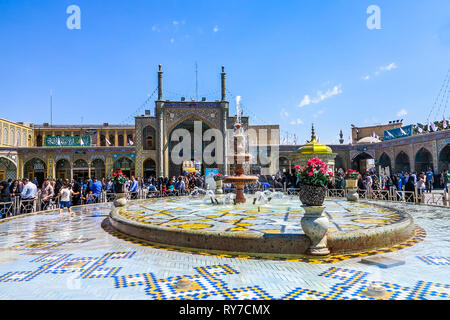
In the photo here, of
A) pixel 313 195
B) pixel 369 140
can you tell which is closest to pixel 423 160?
pixel 369 140

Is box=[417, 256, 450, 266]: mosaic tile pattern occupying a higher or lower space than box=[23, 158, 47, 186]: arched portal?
lower

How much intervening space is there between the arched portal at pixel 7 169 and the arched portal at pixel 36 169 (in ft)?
3.55

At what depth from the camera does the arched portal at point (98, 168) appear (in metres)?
30.1

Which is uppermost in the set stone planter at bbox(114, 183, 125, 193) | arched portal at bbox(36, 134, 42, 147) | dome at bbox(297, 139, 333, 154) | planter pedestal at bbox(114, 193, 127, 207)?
arched portal at bbox(36, 134, 42, 147)

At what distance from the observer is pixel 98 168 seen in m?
30.3

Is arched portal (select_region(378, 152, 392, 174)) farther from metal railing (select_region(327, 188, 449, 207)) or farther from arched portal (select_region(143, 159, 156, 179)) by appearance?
arched portal (select_region(143, 159, 156, 179))

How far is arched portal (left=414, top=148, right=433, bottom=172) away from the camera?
23.6 m

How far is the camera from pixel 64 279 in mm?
3234

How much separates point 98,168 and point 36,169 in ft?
18.8

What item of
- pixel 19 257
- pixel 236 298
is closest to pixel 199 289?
pixel 236 298

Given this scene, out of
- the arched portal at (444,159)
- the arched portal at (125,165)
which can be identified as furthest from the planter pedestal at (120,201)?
the arched portal at (125,165)

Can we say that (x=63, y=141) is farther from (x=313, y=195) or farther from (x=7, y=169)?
(x=313, y=195)

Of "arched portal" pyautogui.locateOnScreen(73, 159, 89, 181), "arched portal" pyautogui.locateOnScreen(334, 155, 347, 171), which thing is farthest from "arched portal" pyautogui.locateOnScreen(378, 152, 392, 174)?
"arched portal" pyautogui.locateOnScreen(73, 159, 89, 181)

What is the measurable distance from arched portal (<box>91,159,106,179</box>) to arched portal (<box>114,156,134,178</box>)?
1436mm
